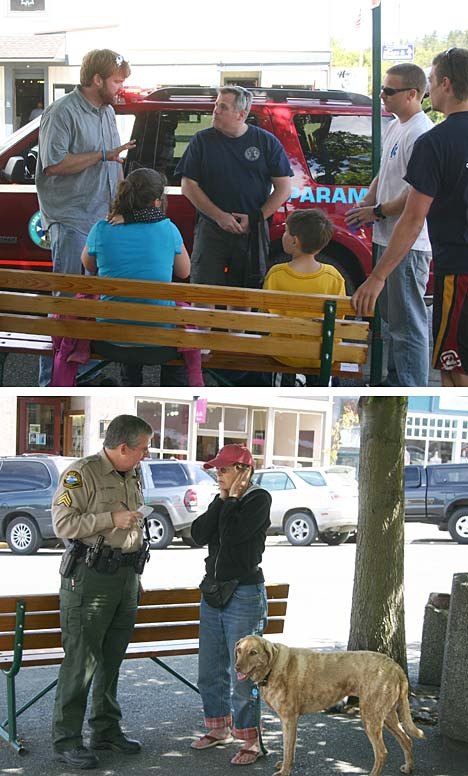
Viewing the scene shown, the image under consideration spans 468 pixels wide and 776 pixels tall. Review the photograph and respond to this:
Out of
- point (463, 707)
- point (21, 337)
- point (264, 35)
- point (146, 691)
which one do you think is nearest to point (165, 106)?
point (264, 35)

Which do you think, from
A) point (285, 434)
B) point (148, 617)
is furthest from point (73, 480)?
point (285, 434)

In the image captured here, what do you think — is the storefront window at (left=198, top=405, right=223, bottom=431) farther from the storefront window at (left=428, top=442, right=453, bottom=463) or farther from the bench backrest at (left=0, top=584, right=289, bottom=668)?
the storefront window at (left=428, top=442, right=453, bottom=463)

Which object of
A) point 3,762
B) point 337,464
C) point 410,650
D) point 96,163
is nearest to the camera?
point 3,762

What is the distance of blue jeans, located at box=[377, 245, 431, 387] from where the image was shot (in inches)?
208

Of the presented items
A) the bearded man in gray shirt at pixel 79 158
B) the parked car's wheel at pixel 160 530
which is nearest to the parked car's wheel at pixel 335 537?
the parked car's wheel at pixel 160 530

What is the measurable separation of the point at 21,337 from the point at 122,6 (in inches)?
67.2

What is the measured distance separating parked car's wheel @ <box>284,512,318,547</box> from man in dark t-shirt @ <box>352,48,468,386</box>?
458 inches

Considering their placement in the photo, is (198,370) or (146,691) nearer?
(198,370)

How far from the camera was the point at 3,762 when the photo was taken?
4719 mm

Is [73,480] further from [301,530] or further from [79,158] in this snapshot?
[301,530]

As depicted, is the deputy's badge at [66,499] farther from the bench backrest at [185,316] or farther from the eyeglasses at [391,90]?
the eyeglasses at [391,90]

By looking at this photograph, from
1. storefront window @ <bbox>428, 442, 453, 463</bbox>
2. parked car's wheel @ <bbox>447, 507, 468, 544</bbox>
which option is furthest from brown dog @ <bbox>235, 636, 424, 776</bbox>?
parked car's wheel @ <bbox>447, 507, 468, 544</bbox>

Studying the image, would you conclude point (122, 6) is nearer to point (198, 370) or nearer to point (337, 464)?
point (198, 370)

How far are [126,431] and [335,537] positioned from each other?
1254cm
